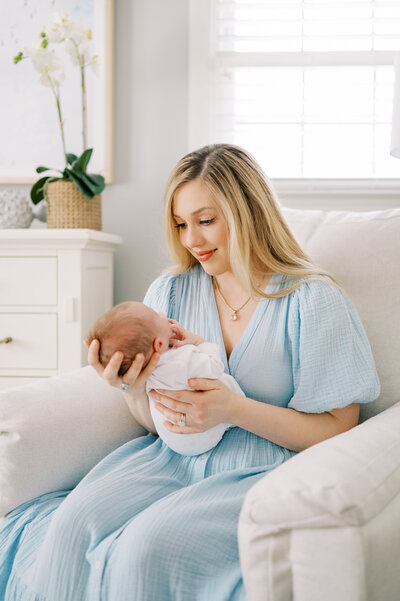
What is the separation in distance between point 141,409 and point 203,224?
434 millimetres

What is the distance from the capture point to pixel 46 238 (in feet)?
6.20

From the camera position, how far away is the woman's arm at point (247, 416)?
3.65 feet

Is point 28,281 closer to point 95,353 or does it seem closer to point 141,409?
point 141,409

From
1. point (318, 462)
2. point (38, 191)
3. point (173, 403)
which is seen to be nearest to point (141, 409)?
point (173, 403)

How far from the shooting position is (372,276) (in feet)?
4.48

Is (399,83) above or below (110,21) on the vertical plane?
below

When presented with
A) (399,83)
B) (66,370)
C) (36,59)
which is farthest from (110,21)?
(66,370)

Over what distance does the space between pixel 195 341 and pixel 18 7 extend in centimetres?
178

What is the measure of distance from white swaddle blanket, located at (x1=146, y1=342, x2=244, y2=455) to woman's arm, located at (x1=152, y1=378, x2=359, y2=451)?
2 cm

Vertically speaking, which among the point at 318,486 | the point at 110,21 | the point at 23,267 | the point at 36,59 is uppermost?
the point at 110,21

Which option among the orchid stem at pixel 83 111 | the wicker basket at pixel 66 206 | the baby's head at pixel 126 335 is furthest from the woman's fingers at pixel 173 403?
the orchid stem at pixel 83 111

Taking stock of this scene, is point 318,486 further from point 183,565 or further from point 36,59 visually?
point 36,59

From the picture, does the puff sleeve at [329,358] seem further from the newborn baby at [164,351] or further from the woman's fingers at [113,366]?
the woman's fingers at [113,366]

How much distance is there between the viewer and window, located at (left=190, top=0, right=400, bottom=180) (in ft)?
7.22
